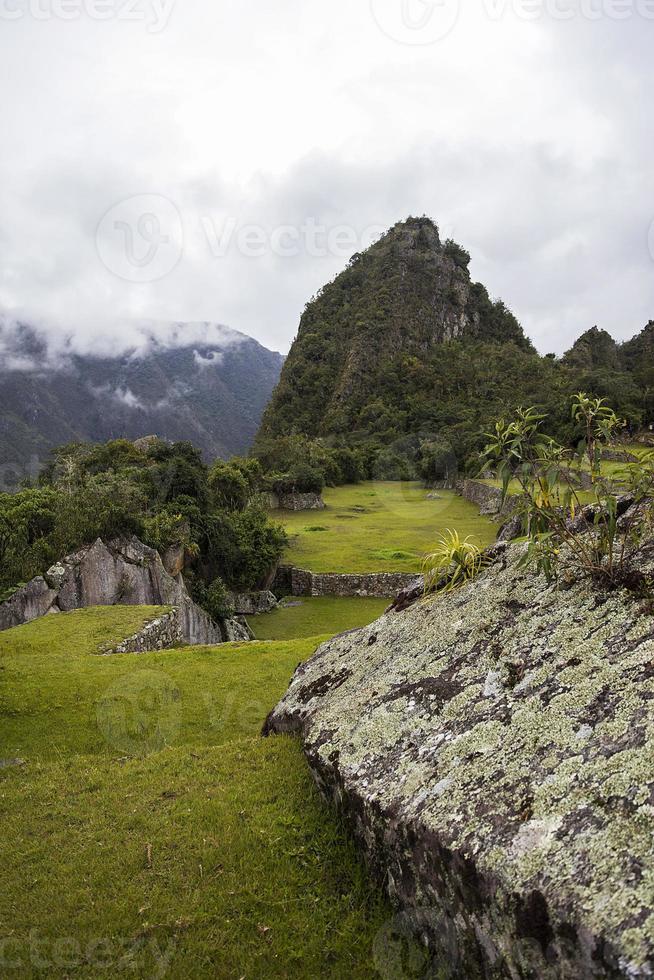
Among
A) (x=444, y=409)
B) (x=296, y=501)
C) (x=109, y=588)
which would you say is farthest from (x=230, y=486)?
(x=444, y=409)

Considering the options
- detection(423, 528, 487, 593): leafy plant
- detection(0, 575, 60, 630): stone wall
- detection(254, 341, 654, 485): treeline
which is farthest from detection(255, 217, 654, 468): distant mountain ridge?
detection(423, 528, 487, 593): leafy plant

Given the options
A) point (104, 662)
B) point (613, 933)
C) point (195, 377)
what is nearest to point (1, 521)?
point (104, 662)

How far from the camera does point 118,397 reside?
136 m

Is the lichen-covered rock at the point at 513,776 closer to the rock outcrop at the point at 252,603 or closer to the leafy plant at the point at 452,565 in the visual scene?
the leafy plant at the point at 452,565

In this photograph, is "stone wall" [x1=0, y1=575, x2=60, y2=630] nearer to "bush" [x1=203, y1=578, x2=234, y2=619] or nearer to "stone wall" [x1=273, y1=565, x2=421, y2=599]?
"bush" [x1=203, y1=578, x2=234, y2=619]

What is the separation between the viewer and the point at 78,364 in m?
143

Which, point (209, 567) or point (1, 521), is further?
point (209, 567)

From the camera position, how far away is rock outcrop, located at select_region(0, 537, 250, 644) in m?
15.3

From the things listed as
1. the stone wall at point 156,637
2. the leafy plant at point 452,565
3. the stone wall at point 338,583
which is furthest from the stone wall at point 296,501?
the leafy plant at point 452,565

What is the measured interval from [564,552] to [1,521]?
64.7 feet

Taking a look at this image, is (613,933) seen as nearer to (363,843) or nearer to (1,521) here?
(363,843)

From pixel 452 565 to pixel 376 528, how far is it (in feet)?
110

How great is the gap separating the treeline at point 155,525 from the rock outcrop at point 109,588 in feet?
3.44

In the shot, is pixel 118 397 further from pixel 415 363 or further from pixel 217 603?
pixel 217 603
